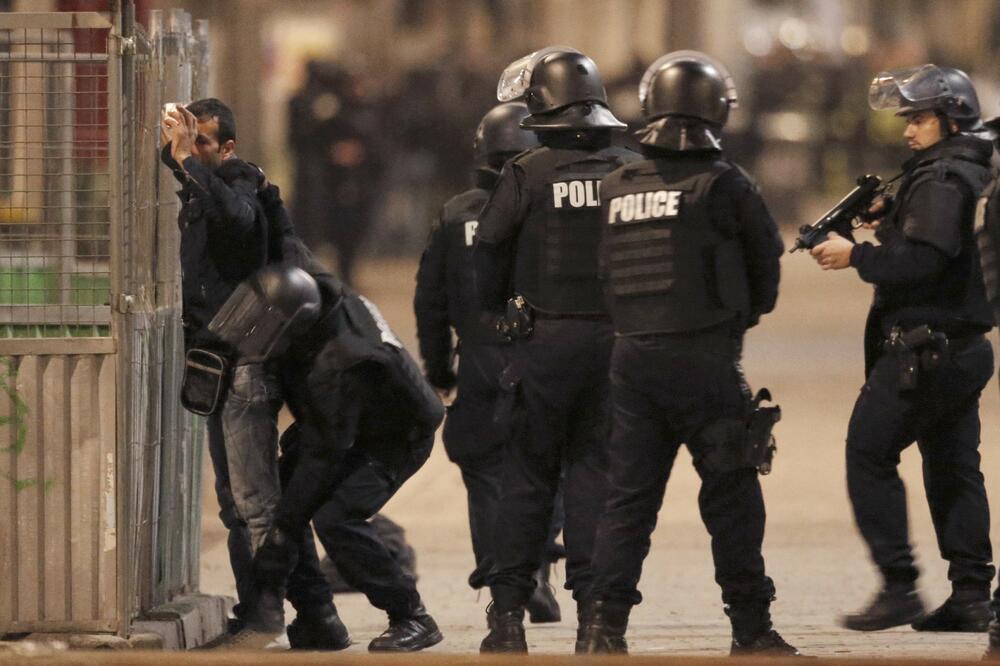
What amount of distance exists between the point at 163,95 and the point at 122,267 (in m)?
0.77

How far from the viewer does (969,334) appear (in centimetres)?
649

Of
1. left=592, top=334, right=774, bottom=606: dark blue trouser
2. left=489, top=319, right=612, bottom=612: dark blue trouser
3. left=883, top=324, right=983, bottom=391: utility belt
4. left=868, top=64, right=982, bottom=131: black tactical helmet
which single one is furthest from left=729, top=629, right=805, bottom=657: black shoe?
left=868, top=64, right=982, bottom=131: black tactical helmet

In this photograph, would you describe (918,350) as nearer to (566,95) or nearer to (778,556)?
(566,95)

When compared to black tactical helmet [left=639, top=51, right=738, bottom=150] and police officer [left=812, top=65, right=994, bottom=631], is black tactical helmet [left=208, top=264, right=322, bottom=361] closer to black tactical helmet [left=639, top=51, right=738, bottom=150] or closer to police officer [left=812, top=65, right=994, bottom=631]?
black tactical helmet [left=639, top=51, right=738, bottom=150]

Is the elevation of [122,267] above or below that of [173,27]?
below

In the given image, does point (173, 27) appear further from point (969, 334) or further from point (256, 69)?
point (256, 69)

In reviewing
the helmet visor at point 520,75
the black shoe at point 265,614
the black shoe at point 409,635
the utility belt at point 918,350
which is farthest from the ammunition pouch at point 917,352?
the black shoe at point 265,614

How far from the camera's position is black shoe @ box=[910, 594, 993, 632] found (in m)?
6.54

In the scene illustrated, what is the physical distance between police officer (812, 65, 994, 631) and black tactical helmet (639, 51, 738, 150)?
0.74 m

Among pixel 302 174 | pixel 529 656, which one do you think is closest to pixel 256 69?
pixel 302 174

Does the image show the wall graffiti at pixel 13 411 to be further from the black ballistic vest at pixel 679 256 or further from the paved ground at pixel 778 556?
the black ballistic vest at pixel 679 256

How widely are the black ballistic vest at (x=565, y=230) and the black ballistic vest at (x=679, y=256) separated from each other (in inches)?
12.0

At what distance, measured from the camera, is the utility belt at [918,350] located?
6.39 meters

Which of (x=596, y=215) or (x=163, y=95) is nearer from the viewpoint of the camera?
→ (x=596, y=215)
